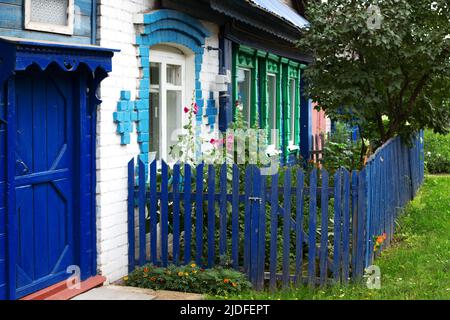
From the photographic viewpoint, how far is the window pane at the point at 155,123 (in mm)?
8078

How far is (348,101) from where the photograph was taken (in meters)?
9.66

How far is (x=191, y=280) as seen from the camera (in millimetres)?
6500

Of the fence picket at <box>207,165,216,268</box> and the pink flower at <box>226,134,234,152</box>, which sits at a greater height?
the pink flower at <box>226,134,234,152</box>

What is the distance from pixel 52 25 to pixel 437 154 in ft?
51.6

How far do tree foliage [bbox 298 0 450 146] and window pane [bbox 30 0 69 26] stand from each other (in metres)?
4.47

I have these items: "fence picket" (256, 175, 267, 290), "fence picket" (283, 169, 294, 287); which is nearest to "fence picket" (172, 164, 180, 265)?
"fence picket" (256, 175, 267, 290)

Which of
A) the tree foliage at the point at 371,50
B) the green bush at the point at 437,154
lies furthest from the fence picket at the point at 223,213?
the green bush at the point at 437,154

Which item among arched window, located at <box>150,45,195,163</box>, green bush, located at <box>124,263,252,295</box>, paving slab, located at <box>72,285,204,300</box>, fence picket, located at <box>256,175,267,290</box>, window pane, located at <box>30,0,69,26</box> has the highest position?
window pane, located at <box>30,0,69,26</box>

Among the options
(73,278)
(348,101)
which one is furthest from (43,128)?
(348,101)

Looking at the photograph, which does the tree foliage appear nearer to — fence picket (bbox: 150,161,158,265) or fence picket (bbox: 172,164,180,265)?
fence picket (bbox: 172,164,180,265)

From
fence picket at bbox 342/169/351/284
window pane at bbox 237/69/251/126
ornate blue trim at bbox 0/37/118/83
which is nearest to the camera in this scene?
ornate blue trim at bbox 0/37/118/83

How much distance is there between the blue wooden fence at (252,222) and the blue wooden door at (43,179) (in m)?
0.94

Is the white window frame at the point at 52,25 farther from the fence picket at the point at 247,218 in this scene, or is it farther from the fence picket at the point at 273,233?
the fence picket at the point at 273,233

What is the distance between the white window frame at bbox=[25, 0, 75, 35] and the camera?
5500 millimetres
